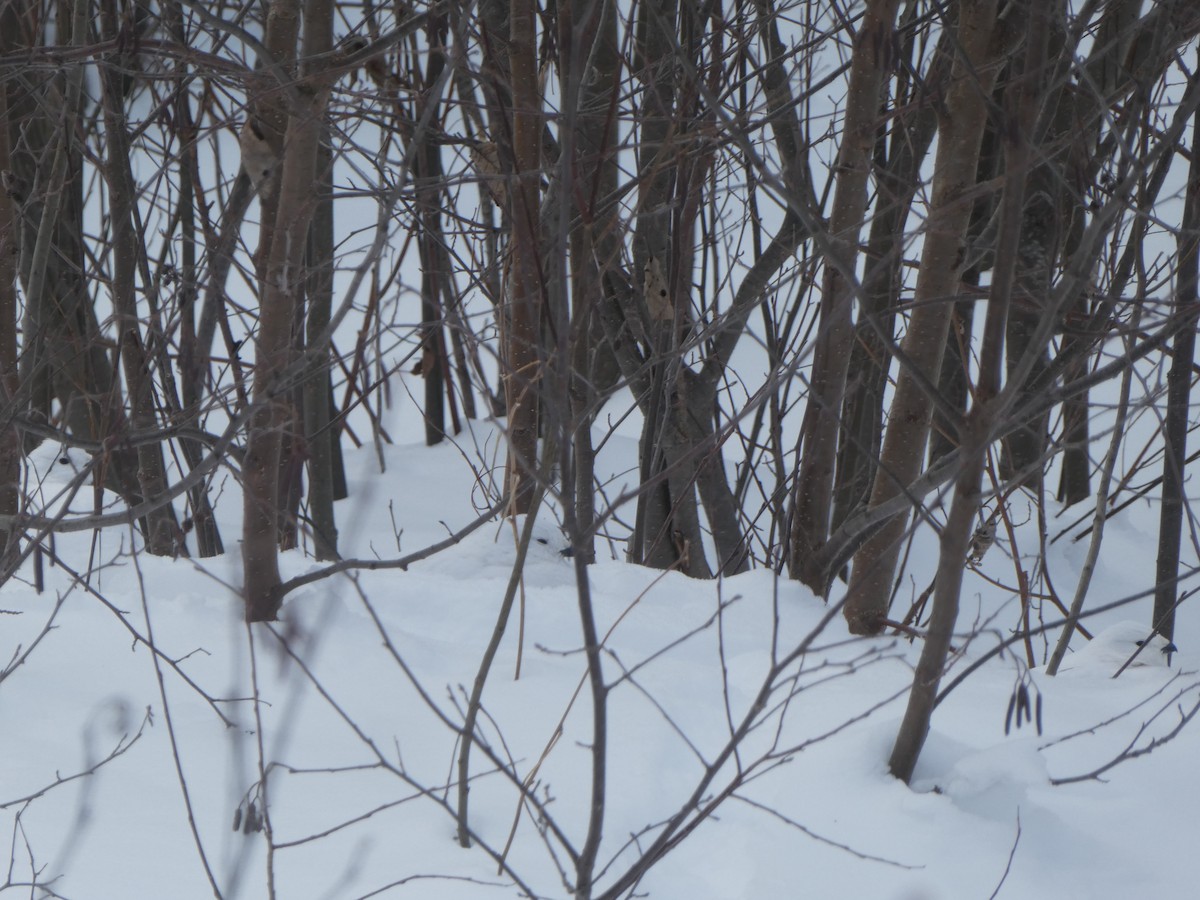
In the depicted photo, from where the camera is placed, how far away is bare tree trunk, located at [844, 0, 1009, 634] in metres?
2.35

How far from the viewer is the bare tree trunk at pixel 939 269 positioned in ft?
7.70

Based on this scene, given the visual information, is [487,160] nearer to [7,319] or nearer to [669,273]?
[669,273]

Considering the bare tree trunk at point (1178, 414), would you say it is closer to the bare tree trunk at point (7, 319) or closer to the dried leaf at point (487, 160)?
the dried leaf at point (487, 160)

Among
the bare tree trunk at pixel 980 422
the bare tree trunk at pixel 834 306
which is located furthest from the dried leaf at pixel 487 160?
the bare tree trunk at pixel 980 422

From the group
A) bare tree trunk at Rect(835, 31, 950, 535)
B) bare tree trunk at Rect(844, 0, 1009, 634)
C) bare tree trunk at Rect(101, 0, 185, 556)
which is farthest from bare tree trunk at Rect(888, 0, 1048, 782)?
bare tree trunk at Rect(101, 0, 185, 556)

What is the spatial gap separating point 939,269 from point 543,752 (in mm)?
1427

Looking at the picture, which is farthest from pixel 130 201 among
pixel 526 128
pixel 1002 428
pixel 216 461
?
pixel 1002 428

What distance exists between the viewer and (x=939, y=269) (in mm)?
2445

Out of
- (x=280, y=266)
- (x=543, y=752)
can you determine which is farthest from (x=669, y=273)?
(x=543, y=752)

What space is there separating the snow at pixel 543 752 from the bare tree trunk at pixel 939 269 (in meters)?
0.23

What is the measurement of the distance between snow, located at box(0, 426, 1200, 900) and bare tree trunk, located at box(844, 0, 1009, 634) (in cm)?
23

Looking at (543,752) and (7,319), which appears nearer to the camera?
(543,752)

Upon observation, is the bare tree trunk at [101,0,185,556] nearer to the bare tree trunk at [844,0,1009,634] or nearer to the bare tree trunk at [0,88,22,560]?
the bare tree trunk at [0,88,22,560]

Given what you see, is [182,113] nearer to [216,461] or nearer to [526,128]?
[526,128]
